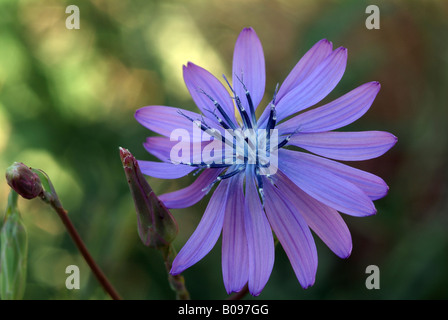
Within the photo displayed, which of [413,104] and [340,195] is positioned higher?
[413,104]

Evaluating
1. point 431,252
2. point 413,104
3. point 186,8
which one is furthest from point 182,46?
point 431,252

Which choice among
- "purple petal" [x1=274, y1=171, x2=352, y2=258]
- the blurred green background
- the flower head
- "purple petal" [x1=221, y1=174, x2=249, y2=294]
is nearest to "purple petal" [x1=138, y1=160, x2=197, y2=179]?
the flower head

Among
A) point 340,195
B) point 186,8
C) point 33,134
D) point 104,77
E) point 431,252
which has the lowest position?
point 431,252

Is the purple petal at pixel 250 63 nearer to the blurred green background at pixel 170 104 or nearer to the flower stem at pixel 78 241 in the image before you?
the flower stem at pixel 78 241

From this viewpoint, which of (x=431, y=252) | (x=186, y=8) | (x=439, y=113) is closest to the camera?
(x=431, y=252)

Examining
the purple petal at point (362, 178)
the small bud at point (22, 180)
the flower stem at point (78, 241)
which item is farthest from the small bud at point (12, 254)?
the purple petal at point (362, 178)

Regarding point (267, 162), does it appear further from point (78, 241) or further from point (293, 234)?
point (78, 241)

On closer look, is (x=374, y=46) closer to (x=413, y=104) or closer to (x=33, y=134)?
(x=413, y=104)
